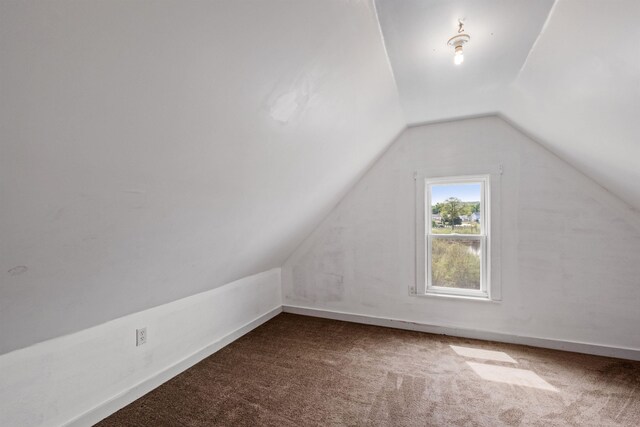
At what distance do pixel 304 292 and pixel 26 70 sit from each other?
11.5 feet

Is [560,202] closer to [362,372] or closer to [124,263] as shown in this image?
[362,372]

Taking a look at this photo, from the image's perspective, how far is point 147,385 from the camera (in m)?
2.15

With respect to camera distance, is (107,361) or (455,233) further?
(455,233)

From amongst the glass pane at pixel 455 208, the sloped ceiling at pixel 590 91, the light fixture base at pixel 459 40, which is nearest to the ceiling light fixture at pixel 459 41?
the light fixture base at pixel 459 40

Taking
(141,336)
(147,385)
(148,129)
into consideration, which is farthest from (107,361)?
(148,129)

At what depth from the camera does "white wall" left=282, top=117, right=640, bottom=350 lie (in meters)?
2.62

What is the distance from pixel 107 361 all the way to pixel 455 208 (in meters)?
3.32

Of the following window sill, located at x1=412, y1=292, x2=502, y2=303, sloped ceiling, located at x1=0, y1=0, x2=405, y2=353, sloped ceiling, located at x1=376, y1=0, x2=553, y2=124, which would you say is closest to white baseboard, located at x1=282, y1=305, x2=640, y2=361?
window sill, located at x1=412, y1=292, x2=502, y2=303

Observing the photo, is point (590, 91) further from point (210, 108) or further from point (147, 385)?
point (147, 385)

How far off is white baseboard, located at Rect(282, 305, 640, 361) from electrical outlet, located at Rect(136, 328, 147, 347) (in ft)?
6.60

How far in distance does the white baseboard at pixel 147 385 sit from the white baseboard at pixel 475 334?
1.05 metres

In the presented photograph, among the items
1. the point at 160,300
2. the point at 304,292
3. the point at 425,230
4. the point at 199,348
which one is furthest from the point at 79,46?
the point at 304,292

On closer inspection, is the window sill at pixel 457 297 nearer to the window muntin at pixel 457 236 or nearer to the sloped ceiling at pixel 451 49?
the window muntin at pixel 457 236

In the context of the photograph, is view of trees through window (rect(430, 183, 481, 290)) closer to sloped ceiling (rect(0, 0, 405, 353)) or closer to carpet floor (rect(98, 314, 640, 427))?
carpet floor (rect(98, 314, 640, 427))
